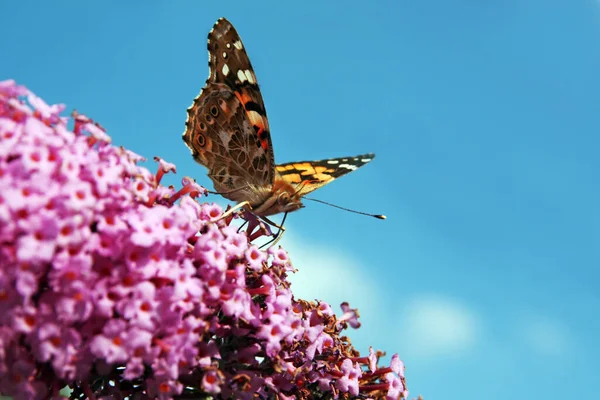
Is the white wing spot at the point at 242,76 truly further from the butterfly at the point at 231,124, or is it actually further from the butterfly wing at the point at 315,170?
the butterfly wing at the point at 315,170

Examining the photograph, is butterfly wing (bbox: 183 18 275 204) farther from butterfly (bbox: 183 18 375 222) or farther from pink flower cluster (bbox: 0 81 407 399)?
pink flower cluster (bbox: 0 81 407 399)

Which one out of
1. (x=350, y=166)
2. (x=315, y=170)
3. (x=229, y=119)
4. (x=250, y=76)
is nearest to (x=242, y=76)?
(x=250, y=76)

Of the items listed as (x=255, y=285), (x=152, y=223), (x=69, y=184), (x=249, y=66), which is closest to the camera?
(x=69, y=184)

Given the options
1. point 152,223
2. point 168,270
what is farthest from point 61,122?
point 168,270

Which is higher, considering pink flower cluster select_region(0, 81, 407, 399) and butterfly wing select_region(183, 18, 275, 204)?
butterfly wing select_region(183, 18, 275, 204)

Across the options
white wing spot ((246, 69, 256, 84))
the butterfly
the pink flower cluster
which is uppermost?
white wing spot ((246, 69, 256, 84))

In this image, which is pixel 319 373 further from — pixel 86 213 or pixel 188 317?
pixel 86 213

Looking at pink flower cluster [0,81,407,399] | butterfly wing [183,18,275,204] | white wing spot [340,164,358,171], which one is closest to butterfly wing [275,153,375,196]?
white wing spot [340,164,358,171]

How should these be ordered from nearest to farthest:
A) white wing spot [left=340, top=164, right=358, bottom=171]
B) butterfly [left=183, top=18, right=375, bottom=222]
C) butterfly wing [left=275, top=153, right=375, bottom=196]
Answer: butterfly [left=183, top=18, right=375, bottom=222] → butterfly wing [left=275, top=153, right=375, bottom=196] → white wing spot [left=340, top=164, right=358, bottom=171]
